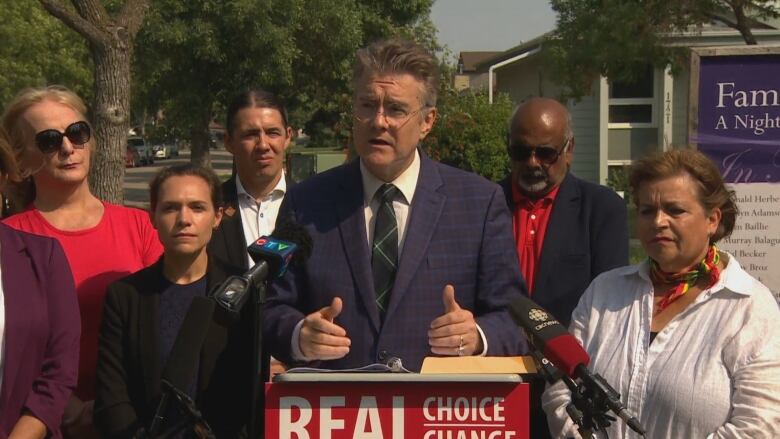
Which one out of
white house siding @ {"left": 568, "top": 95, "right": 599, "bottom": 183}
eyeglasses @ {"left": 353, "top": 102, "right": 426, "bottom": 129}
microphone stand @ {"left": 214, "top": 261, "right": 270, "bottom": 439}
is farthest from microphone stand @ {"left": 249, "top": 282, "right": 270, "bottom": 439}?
white house siding @ {"left": 568, "top": 95, "right": 599, "bottom": 183}

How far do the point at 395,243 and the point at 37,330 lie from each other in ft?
4.27

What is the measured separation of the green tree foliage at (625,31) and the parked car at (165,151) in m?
53.1

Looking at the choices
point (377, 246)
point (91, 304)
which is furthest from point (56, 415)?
point (377, 246)

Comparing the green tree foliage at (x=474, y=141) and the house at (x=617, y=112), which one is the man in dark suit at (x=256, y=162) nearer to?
the green tree foliage at (x=474, y=141)

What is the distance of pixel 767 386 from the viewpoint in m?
3.17

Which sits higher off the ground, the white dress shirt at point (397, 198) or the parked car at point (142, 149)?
the white dress shirt at point (397, 198)

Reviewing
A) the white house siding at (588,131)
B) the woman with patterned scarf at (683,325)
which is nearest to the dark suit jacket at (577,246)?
the woman with patterned scarf at (683,325)

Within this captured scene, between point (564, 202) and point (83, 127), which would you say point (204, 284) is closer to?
point (83, 127)

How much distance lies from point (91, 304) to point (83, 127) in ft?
2.53

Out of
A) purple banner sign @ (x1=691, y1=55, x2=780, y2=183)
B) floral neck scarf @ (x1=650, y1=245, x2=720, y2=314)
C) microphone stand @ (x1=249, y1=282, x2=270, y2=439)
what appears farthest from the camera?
purple banner sign @ (x1=691, y1=55, x2=780, y2=183)

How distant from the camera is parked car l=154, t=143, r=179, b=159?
226ft

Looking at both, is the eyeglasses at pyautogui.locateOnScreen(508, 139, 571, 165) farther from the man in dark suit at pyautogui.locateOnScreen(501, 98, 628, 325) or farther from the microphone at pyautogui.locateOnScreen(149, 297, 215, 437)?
the microphone at pyautogui.locateOnScreen(149, 297, 215, 437)

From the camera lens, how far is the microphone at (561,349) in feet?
7.90

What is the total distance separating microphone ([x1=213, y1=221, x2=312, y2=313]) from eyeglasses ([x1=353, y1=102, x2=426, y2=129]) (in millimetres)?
486
